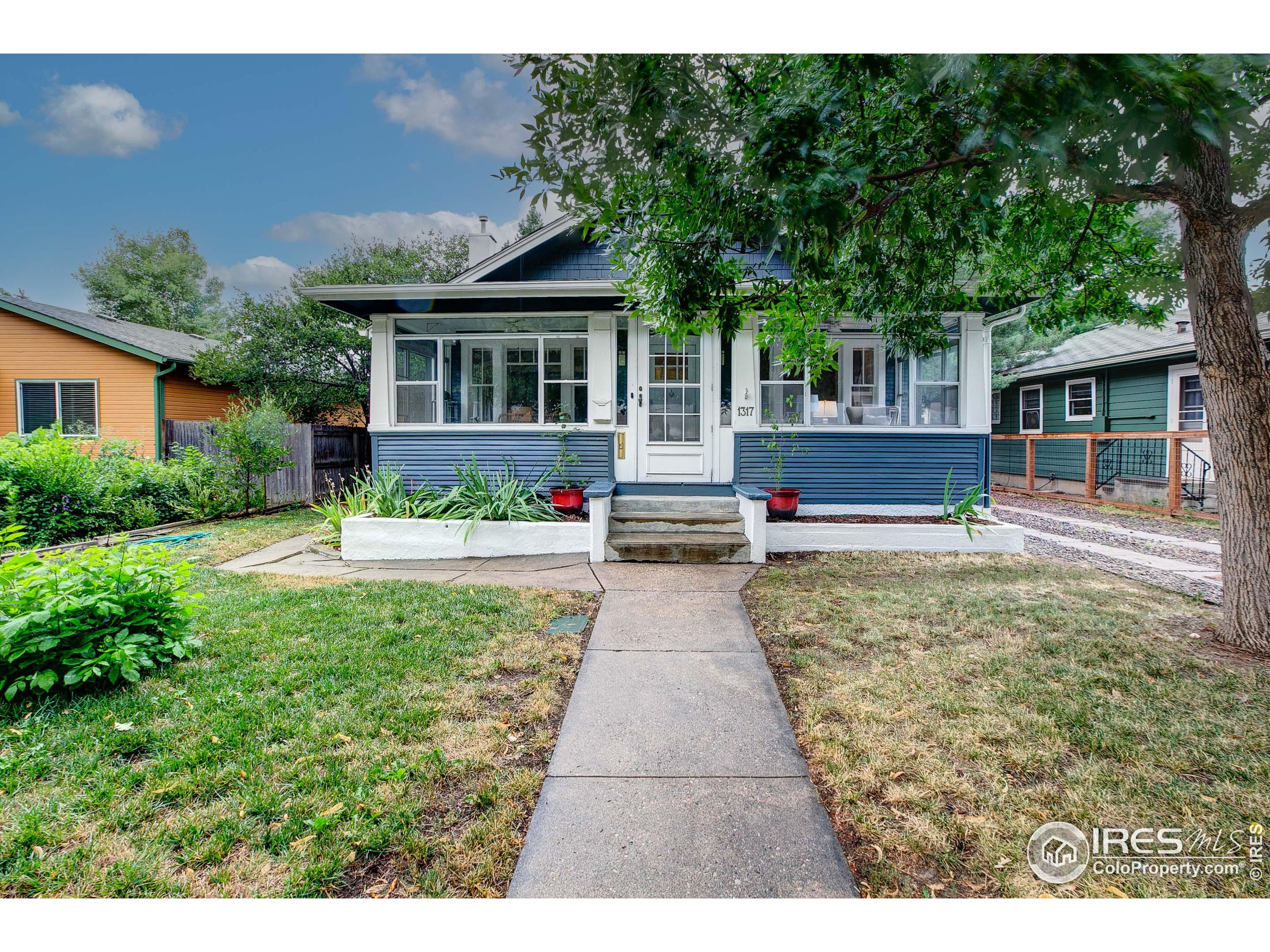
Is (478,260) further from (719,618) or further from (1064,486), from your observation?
(1064,486)

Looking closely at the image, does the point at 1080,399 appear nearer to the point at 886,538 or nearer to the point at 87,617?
the point at 886,538

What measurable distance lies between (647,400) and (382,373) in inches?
134

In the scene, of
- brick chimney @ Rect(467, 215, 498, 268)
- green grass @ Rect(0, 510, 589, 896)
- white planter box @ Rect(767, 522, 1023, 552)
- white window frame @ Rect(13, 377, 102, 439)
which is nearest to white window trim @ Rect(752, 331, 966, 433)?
white planter box @ Rect(767, 522, 1023, 552)

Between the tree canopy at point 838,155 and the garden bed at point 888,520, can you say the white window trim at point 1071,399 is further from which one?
the tree canopy at point 838,155

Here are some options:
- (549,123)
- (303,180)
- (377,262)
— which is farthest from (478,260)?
(549,123)

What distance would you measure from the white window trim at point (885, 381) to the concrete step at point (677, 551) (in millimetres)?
1988

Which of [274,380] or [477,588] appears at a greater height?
[274,380]

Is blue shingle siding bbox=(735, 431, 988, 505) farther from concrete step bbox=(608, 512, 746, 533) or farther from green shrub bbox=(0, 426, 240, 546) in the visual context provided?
green shrub bbox=(0, 426, 240, 546)

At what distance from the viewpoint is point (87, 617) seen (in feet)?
7.98

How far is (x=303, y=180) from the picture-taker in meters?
4.64

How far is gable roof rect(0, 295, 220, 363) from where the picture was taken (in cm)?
1063

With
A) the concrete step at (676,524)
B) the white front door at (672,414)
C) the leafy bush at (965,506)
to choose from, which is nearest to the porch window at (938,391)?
the leafy bush at (965,506)

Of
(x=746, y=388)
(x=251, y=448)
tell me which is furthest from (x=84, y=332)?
(x=746, y=388)

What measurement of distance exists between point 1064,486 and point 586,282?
1174 cm
